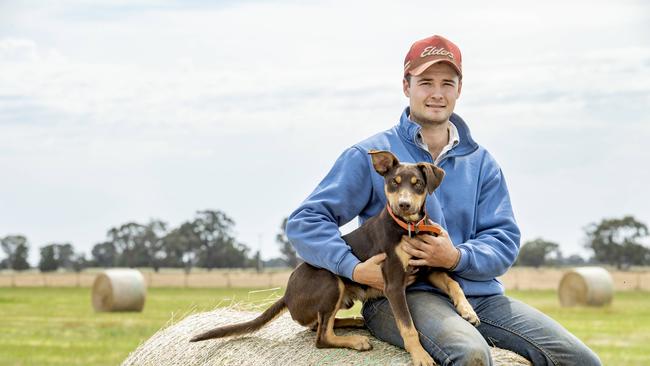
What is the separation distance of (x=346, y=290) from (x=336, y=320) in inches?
20.2

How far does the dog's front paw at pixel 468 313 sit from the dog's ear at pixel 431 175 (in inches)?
25.7

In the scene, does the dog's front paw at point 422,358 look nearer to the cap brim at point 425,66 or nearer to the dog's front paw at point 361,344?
the dog's front paw at point 361,344

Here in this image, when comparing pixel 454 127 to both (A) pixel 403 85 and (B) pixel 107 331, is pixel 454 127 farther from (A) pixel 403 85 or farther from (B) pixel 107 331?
(B) pixel 107 331

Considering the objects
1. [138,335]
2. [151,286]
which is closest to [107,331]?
[138,335]

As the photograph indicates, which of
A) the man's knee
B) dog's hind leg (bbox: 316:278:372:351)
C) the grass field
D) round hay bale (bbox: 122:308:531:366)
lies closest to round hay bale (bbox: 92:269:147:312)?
the grass field

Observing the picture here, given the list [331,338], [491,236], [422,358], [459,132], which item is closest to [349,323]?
[331,338]

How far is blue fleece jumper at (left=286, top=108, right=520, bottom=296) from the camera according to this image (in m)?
5.24

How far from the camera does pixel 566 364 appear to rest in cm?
523

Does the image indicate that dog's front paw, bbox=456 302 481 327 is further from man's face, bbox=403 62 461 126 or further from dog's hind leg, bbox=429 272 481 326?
man's face, bbox=403 62 461 126

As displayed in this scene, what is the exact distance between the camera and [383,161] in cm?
500

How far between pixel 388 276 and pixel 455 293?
43 centimetres

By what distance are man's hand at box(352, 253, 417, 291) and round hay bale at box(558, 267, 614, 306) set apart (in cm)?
1919

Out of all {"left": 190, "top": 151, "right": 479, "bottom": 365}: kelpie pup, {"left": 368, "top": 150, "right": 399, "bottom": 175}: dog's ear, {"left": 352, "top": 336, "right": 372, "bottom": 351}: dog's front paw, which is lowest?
{"left": 352, "top": 336, "right": 372, "bottom": 351}: dog's front paw

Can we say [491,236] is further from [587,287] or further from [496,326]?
[587,287]
